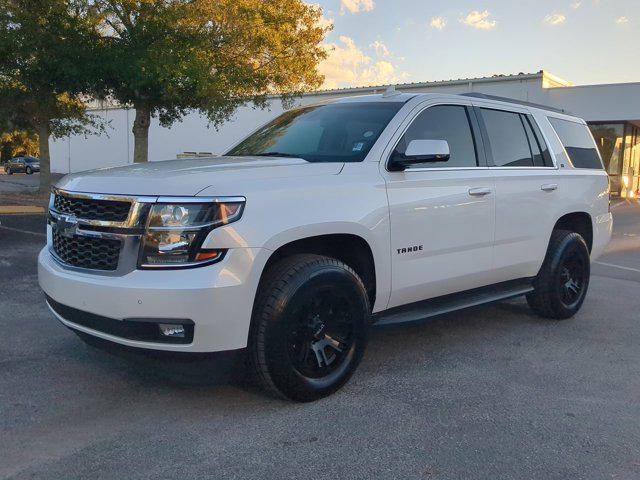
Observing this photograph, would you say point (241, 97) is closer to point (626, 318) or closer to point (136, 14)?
point (136, 14)

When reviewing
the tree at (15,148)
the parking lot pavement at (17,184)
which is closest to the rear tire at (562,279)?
the parking lot pavement at (17,184)

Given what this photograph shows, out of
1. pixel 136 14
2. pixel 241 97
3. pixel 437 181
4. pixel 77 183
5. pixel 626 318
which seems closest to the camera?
pixel 77 183

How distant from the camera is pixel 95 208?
3.38 meters

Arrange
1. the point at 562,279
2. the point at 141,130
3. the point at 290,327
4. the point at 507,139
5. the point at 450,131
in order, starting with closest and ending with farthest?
the point at 290,327, the point at 450,131, the point at 507,139, the point at 562,279, the point at 141,130

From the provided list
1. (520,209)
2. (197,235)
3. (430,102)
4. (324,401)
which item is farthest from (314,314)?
(520,209)

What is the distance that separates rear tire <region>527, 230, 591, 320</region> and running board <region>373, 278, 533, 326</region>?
23 centimetres

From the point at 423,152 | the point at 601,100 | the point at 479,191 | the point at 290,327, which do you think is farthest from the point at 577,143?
the point at 601,100

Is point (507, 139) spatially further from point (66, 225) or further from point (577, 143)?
point (66, 225)

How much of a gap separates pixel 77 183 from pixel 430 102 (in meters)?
2.52

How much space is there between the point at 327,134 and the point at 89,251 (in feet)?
6.24

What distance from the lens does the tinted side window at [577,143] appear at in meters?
5.90

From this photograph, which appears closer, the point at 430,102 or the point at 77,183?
the point at 77,183

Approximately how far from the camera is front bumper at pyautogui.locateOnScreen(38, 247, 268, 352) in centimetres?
306

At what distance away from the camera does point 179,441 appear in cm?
316
